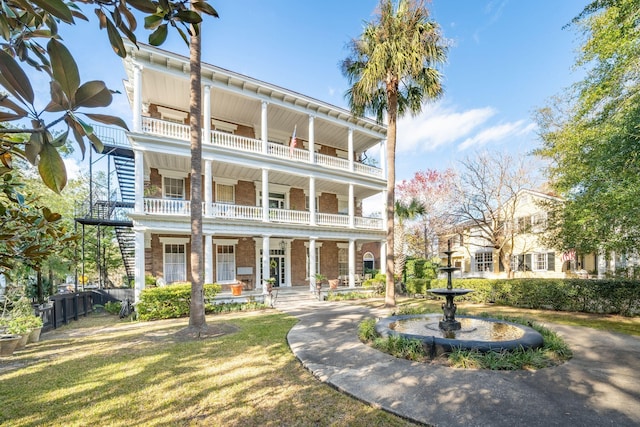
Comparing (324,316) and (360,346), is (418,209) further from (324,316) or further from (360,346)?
(360,346)

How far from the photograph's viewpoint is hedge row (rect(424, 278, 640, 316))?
33.6 ft

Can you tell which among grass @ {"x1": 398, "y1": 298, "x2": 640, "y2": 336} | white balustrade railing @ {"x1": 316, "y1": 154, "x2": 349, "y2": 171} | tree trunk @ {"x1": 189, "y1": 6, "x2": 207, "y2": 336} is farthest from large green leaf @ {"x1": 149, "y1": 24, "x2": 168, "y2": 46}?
white balustrade railing @ {"x1": 316, "y1": 154, "x2": 349, "y2": 171}

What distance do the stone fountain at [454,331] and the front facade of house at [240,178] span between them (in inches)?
319

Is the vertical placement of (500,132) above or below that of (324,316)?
above

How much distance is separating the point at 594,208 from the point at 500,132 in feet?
45.0

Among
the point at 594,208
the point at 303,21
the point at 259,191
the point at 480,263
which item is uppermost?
the point at 303,21

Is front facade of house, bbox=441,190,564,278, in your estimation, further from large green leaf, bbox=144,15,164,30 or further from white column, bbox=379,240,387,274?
large green leaf, bbox=144,15,164,30

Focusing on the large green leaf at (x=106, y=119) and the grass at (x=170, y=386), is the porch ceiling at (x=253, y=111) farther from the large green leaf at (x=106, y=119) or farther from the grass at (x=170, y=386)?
the large green leaf at (x=106, y=119)

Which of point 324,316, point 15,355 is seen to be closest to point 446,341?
point 324,316

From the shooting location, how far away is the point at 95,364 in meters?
5.88

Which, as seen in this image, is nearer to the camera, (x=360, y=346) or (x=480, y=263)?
(x=360, y=346)

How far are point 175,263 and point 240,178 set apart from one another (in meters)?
5.73

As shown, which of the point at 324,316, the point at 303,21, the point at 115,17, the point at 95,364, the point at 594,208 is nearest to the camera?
the point at 115,17

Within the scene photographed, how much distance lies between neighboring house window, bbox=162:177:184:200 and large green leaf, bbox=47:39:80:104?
51.4 ft
